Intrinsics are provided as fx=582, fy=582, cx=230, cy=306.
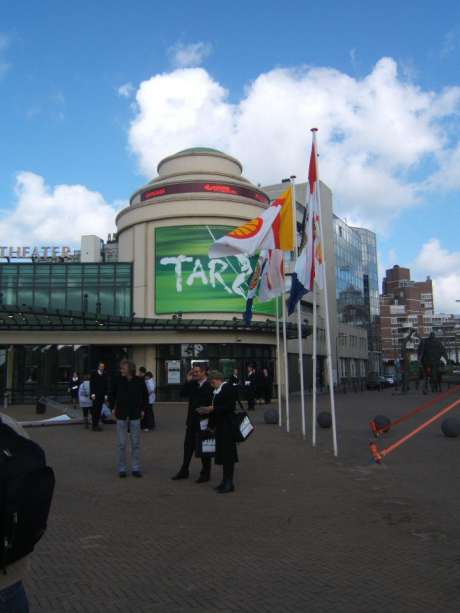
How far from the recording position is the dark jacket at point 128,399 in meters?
9.45

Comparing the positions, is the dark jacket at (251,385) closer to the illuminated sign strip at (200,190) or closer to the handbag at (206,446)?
the handbag at (206,446)

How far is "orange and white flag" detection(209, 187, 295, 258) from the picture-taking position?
15.1m

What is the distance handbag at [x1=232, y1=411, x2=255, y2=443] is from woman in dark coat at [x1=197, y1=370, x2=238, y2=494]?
0.16 ft

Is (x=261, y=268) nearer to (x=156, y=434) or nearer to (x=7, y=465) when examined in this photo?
(x=156, y=434)

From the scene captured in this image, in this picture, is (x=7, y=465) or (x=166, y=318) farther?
(x=166, y=318)

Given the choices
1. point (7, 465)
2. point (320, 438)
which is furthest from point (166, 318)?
point (7, 465)

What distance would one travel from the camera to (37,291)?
1522 inches

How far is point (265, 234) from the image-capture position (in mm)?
15398

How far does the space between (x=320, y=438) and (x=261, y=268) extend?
5419mm

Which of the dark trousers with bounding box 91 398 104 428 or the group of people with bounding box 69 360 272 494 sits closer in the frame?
the group of people with bounding box 69 360 272 494

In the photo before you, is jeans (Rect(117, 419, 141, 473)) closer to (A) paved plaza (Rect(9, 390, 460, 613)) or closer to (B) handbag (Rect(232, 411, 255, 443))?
(A) paved plaza (Rect(9, 390, 460, 613))

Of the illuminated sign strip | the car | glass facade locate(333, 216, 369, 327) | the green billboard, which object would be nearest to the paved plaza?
the green billboard

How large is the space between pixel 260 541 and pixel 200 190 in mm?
33575

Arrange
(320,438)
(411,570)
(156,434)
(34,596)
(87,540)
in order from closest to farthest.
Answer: (34,596) < (411,570) < (87,540) < (320,438) < (156,434)
